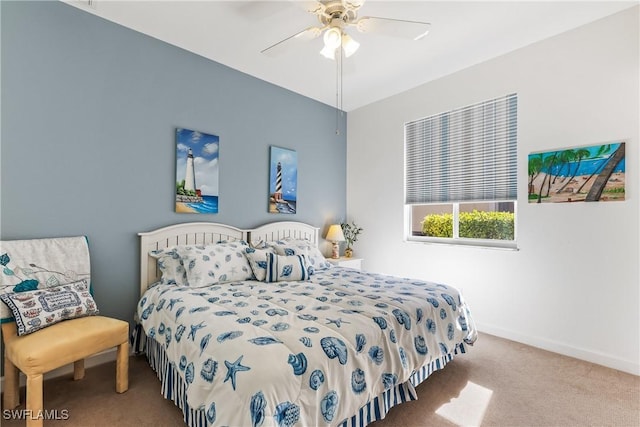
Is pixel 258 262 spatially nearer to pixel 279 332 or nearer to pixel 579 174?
pixel 279 332

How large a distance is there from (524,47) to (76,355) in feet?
14.3

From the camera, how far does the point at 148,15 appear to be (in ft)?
8.20

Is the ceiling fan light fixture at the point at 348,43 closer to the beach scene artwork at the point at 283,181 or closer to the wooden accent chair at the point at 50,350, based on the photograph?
the beach scene artwork at the point at 283,181

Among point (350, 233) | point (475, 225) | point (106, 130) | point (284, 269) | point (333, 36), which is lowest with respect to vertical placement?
point (284, 269)

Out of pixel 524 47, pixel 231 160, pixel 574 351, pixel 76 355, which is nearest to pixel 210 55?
pixel 231 160

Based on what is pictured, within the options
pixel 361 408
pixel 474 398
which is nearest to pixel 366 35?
pixel 361 408

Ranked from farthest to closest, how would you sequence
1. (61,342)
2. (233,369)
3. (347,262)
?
(347,262)
(61,342)
(233,369)

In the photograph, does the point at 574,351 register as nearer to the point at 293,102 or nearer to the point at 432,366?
the point at 432,366

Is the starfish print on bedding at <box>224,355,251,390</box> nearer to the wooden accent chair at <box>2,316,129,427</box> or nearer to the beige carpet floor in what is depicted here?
the beige carpet floor

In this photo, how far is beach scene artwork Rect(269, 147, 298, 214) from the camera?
3.73 meters

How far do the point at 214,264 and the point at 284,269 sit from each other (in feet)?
2.01

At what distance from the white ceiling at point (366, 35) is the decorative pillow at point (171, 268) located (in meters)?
1.95

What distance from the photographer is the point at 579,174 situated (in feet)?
8.70

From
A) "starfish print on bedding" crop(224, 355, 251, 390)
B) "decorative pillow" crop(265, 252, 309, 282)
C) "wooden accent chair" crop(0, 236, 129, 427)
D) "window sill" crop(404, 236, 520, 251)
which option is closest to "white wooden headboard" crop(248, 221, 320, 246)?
"decorative pillow" crop(265, 252, 309, 282)
